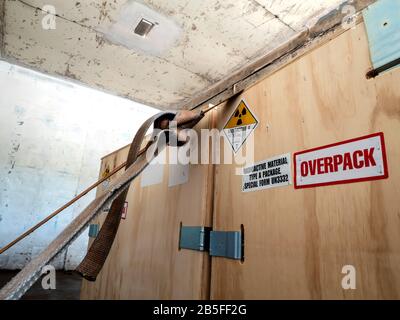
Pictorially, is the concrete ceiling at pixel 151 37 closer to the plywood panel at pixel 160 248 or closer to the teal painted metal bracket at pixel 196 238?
the plywood panel at pixel 160 248

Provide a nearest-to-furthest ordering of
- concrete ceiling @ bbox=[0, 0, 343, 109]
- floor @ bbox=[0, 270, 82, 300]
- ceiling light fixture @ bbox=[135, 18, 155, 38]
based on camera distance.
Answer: concrete ceiling @ bbox=[0, 0, 343, 109] < ceiling light fixture @ bbox=[135, 18, 155, 38] < floor @ bbox=[0, 270, 82, 300]

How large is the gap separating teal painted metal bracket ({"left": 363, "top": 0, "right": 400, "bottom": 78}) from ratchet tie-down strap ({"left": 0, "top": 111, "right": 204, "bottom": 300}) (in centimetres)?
59

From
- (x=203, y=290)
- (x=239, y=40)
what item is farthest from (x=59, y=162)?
(x=203, y=290)

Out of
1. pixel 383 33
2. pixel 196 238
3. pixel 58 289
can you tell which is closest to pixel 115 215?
pixel 196 238

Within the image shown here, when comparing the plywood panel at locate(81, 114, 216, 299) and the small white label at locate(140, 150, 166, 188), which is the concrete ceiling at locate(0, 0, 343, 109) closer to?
the small white label at locate(140, 150, 166, 188)

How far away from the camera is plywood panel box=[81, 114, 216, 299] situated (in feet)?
3.06

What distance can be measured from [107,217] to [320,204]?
608mm

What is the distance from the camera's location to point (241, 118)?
900 mm

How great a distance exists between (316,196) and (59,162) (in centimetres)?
365

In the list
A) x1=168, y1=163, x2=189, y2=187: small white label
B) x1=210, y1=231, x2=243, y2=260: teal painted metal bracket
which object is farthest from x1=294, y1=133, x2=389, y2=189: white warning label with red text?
x1=168, y1=163, x2=189, y2=187: small white label

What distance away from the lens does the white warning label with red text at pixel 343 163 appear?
0.53 meters

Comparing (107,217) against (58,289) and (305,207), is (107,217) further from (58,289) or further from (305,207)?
(58,289)

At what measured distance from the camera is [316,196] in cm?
63

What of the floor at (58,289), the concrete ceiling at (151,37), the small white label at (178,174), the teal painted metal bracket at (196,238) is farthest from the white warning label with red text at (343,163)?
the floor at (58,289)
